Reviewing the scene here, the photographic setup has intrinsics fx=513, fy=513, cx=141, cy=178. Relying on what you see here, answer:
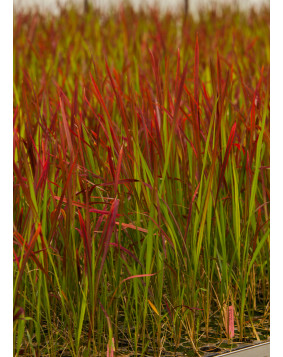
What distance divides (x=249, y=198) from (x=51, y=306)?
56cm

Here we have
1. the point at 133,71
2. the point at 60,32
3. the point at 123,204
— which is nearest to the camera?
the point at 123,204

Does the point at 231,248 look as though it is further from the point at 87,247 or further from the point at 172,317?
the point at 87,247

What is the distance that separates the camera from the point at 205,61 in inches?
103

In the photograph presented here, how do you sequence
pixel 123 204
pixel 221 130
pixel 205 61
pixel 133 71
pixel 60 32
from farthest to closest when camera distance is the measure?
pixel 60 32
pixel 205 61
pixel 133 71
pixel 221 130
pixel 123 204

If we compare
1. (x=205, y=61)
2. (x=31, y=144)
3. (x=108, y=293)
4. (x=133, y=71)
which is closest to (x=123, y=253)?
(x=108, y=293)

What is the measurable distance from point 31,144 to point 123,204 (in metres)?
0.23

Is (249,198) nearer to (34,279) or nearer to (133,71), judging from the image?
(34,279)

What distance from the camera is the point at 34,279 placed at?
1.05 meters

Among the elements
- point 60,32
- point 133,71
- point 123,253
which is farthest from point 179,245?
point 60,32

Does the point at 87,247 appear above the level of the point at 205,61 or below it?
below

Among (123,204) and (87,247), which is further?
(123,204)

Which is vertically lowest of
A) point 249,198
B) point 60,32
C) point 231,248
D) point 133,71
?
point 231,248

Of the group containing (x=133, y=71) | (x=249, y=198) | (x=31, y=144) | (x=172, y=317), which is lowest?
(x=172, y=317)

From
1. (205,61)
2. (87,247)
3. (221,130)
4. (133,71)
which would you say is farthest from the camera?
(205,61)
